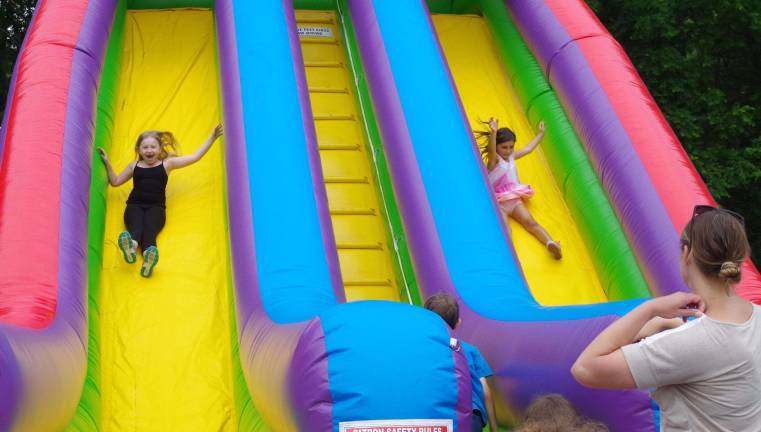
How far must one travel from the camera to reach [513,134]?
4.92 meters

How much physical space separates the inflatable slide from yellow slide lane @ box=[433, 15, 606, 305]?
0.05 feet

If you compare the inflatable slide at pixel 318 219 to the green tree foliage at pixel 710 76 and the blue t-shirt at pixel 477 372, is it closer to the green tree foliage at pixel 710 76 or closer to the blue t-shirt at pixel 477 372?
the blue t-shirt at pixel 477 372

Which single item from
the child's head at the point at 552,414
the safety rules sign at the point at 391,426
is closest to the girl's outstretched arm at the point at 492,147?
the safety rules sign at the point at 391,426

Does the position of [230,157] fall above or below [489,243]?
above

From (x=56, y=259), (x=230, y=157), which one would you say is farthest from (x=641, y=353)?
(x=230, y=157)

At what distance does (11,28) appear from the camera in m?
9.40

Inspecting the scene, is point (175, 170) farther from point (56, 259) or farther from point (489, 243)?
point (489, 243)

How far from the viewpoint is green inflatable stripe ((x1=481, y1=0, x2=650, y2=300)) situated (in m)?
4.19

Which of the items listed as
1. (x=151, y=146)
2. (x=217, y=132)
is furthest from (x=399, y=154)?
(x=151, y=146)

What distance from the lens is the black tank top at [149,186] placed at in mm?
4453

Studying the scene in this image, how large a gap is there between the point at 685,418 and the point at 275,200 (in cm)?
227

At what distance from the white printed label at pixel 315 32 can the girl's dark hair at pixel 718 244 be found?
4.58m

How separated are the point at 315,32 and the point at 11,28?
4545 millimetres

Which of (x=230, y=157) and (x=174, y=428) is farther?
(x=230, y=157)
